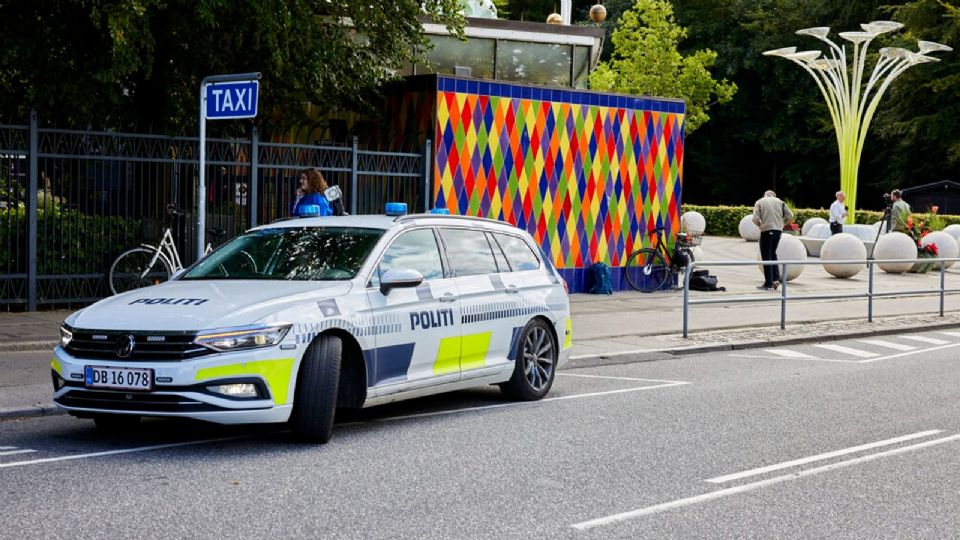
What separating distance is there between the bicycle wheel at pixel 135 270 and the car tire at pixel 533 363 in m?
6.86

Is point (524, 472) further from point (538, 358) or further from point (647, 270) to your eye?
point (647, 270)

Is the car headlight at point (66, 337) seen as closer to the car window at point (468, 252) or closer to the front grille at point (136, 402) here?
the front grille at point (136, 402)

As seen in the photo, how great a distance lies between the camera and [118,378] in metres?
7.79

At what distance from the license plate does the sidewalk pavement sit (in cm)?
180

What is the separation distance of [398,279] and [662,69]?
165ft

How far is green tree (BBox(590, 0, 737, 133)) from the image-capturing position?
57.4 metres

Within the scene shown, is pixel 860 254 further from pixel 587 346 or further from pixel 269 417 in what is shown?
pixel 269 417

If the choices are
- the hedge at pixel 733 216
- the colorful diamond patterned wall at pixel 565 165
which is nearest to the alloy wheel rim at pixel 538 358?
the colorful diamond patterned wall at pixel 565 165

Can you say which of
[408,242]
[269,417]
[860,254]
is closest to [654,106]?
[860,254]

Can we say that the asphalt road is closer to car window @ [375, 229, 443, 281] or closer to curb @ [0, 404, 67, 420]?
curb @ [0, 404, 67, 420]

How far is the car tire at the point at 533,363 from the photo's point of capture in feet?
34.5

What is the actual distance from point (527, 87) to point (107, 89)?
23.4ft

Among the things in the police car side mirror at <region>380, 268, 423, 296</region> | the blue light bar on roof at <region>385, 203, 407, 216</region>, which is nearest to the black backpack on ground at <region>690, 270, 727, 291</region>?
the blue light bar on roof at <region>385, 203, 407, 216</region>

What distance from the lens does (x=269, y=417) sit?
797cm
